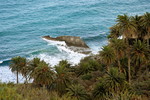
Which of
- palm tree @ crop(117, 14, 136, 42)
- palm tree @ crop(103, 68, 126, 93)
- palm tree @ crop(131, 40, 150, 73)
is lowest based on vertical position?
palm tree @ crop(103, 68, 126, 93)

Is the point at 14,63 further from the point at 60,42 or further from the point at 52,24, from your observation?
the point at 52,24

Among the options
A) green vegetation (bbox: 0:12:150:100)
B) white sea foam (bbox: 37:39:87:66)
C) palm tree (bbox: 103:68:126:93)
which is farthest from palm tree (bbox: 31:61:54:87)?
white sea foam (bbox: 37:39:87:66)

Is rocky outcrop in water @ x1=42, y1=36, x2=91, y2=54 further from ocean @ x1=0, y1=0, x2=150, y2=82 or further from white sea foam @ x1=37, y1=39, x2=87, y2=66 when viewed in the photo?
ocean @ x1=0, y1=0, x2=150, y2=82

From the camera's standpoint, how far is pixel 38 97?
95.5 ft

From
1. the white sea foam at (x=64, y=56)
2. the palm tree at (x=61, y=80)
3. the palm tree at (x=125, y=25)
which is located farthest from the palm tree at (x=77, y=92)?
Result: the white sea foam at (x=64, y=56)

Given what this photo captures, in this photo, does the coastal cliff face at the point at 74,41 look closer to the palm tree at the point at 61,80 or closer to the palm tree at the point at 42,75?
the palm tree at the point at 61,80

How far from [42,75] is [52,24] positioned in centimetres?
7459

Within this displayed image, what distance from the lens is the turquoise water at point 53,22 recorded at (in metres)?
93.8

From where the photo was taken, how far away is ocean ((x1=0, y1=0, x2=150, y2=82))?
91.1m

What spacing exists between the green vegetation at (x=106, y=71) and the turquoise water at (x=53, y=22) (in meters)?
24.5

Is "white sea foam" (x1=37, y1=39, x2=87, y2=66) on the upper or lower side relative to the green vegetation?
lower

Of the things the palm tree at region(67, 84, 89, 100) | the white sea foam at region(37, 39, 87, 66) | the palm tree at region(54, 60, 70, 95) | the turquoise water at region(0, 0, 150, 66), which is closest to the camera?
the palm tree at region(67, 84, 89, 100)

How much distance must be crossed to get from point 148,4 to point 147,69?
8600cm

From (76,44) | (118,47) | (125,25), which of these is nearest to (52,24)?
(76,44)
